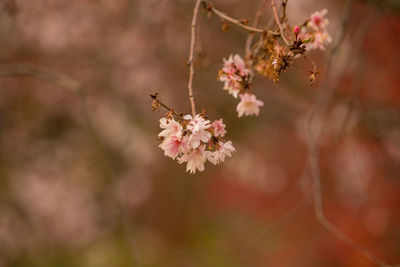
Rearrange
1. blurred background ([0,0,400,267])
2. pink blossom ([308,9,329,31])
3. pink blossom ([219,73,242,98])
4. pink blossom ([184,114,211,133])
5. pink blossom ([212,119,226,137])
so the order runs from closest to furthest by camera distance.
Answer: pink blossom ([184,114,211,133]) → pink blossom ([212,119,226,137]) → pink blossom ([219,73,242,98]) → pink blossom ([308,9,329,31]) → blurred background ([0,0,400,267])

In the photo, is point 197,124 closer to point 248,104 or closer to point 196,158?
point 196,158

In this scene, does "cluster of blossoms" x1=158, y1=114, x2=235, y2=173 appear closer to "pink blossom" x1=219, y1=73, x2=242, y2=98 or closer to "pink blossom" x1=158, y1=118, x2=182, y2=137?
"pink blossom" x1=158, y1=118, x2=182, y2=137

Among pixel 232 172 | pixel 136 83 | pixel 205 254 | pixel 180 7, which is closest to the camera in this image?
pixel 180 7

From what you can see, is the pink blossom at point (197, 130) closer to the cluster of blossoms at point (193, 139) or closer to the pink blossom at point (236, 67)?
the cluster of blossoms at point (193, 139)

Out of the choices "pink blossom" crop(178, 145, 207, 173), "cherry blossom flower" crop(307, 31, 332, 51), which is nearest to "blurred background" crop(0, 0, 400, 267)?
"cherry blossom flower" crop(307, 31, 332, 51)

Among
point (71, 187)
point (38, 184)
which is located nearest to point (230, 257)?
point (71, 187)

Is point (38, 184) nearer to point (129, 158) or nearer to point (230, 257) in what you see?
point (129, 158)

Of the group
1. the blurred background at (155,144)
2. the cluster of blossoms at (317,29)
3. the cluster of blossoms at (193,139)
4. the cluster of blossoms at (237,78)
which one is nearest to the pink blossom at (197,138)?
the cluster of blossoms at (193,139)
